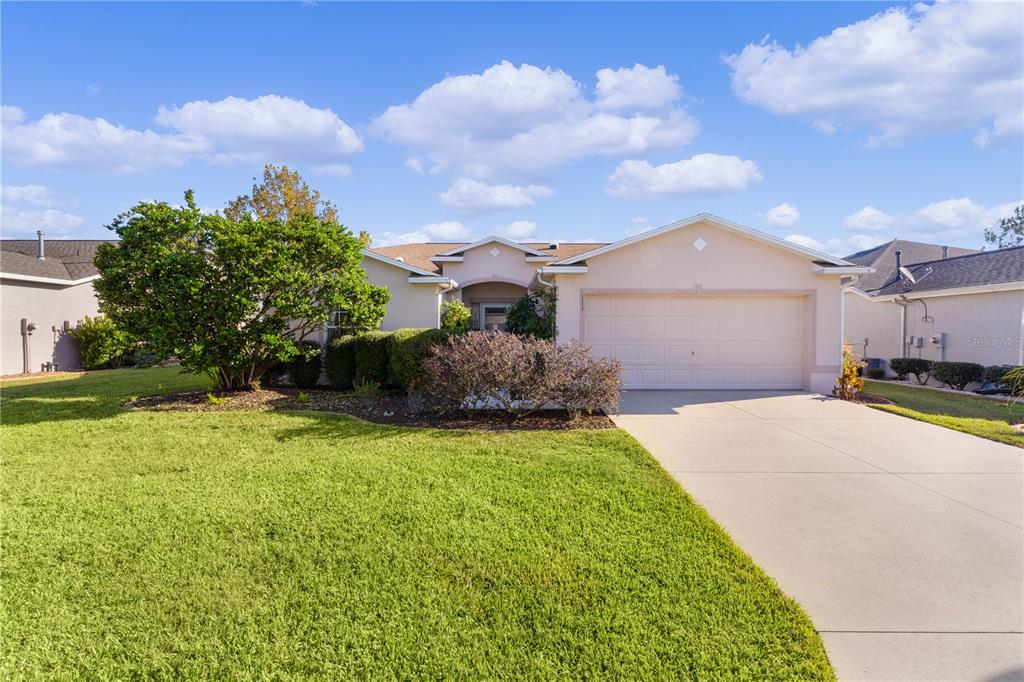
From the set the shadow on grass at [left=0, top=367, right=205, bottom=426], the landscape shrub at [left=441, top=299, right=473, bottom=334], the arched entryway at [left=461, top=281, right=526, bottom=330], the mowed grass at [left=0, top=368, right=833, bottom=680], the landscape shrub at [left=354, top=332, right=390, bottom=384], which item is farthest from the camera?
the arched entryway at [left=461, top=281, right=526, bottom=330]

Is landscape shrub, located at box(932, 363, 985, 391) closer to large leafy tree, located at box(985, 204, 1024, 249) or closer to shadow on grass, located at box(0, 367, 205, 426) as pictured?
shadow on grass, located at box(0, 367, 205, 426)

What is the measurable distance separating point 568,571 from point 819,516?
2.63 meters

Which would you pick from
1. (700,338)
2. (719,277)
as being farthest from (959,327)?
(700,338)

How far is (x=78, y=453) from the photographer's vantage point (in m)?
6.35

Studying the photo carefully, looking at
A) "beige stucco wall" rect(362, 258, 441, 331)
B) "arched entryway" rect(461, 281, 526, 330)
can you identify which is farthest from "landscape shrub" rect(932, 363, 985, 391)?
"beige stucco wall" rect(362, 258, 441, 331)

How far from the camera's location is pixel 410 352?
32.7 ft

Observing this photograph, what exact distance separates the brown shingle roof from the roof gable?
10.9 m

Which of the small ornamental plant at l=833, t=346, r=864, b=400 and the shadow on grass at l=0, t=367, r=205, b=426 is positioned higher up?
the small ornamental plant at l=833, t=346, r=864, b=400

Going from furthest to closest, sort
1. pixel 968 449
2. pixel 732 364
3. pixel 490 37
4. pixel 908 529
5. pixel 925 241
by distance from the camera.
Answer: pixel 925 241
pixel 732 364
pixel 490 37
pixel 968 449
pixel 908 529

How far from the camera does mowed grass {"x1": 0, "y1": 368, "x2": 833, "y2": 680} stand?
8.48 ft

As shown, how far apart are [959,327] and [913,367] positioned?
1.68 metres

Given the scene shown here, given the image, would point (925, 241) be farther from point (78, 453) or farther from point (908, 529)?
point (78, 453)

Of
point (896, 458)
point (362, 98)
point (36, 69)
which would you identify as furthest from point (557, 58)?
point (36, 69)

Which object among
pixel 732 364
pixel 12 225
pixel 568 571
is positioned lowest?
pixel 568 571
